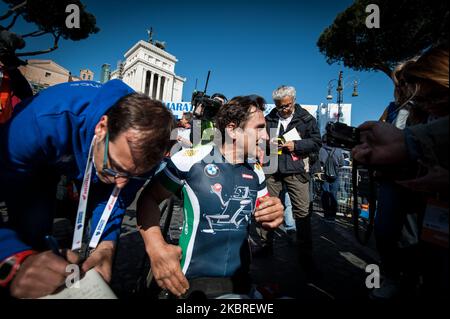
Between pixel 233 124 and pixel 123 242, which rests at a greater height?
pixel 233 124

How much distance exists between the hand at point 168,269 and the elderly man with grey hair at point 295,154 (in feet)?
6.65

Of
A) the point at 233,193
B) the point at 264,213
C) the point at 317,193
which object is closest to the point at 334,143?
the point at 264,213

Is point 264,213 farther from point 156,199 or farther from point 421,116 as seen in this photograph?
point 421,116

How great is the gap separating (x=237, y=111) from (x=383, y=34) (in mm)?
13489

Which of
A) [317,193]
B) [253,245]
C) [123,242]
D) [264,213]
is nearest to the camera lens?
[264,213]

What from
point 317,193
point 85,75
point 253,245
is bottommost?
point 253,245

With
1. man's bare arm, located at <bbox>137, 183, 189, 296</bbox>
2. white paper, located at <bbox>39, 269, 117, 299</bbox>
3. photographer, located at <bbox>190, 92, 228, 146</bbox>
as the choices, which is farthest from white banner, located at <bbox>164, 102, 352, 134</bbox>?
white paper, located at <bbox>39, 269, 117, 299</bbox>

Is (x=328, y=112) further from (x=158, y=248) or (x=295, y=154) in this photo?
(x=158, y=248)

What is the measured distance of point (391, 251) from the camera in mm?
1723

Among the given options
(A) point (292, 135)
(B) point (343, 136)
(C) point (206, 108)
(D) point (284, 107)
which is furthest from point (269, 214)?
(C) point (206, 108)

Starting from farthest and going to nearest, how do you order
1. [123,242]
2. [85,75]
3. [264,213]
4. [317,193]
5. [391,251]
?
1. [85,75]
2. [317,193]
3. [123,242]
4. [391,251]
5. [264,213]

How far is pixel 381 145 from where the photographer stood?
2.85 ft

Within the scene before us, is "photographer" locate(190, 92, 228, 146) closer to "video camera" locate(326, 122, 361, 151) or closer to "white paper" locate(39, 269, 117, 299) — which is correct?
"video camera" locate(326, 122, 361, 151)

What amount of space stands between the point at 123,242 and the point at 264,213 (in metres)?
2.43
